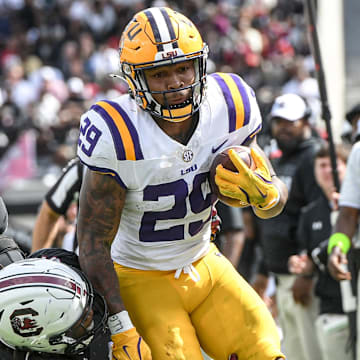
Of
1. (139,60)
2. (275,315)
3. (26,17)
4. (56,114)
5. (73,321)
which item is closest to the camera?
(73,321)

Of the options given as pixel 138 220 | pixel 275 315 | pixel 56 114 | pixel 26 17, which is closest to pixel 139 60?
pixel 138 220

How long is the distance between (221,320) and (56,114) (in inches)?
332

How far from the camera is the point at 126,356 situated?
9.47 ft

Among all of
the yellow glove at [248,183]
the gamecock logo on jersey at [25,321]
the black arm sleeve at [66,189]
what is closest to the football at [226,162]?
the yellow glove at [248,183]

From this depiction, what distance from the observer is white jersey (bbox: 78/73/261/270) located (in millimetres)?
2957

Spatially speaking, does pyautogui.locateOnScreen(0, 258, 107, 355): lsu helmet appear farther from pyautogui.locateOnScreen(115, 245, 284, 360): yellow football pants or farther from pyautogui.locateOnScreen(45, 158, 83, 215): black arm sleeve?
pyautogui.locateOnScreen(45, 158, 83, 215): black arm sleeve

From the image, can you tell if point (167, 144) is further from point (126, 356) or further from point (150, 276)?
point (126, 356)

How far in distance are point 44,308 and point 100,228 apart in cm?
41

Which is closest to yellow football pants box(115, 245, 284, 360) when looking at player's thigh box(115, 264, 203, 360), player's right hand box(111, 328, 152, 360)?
player's thigh box(115, 264, 203, 360)

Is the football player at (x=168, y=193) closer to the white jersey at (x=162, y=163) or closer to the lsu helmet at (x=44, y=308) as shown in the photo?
the white jersey at (x=162, y=163)

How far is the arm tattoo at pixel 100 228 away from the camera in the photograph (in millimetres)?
2994

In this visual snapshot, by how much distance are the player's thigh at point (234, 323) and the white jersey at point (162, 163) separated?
19 centimetres

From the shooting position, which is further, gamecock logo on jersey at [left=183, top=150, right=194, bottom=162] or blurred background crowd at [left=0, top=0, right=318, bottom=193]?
blurred background crowd at [left=0, top=0, right=318, bottom=193]

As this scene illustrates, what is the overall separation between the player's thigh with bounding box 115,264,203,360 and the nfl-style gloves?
112 millimetres
